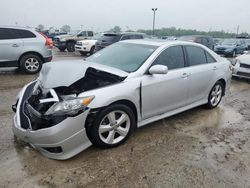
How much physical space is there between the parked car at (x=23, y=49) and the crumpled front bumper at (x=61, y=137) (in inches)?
218

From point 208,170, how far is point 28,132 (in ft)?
7.55

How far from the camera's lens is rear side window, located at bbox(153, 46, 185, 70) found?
3.67 metres

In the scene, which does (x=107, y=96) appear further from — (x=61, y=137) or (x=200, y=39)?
(x=200, y=39)

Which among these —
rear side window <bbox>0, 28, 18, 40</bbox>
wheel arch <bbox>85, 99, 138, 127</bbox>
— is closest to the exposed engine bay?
wheel arch <bbox>85, 99, 138, 127</bbox>

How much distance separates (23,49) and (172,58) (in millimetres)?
5824

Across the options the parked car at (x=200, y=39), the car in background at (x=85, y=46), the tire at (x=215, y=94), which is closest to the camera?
the tire at (x=215, y=94)

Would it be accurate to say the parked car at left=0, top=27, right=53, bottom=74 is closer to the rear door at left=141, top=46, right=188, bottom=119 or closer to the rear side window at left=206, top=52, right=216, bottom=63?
the rear door at left=141, top=46, right=188, bottom=119

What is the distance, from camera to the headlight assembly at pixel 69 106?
104 inches

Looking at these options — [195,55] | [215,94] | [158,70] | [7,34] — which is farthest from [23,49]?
[215,94]

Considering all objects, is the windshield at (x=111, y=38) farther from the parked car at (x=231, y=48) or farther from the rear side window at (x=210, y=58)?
the parked car at (x=231, y=48)

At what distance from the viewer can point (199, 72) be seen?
4.23 m

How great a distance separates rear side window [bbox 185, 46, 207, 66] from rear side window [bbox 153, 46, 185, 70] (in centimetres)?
22

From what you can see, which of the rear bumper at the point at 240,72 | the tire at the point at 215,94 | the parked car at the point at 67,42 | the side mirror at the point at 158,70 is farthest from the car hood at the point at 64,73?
the parked car at the point at 67,42

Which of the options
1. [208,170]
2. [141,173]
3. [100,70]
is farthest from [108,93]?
[208,170]
